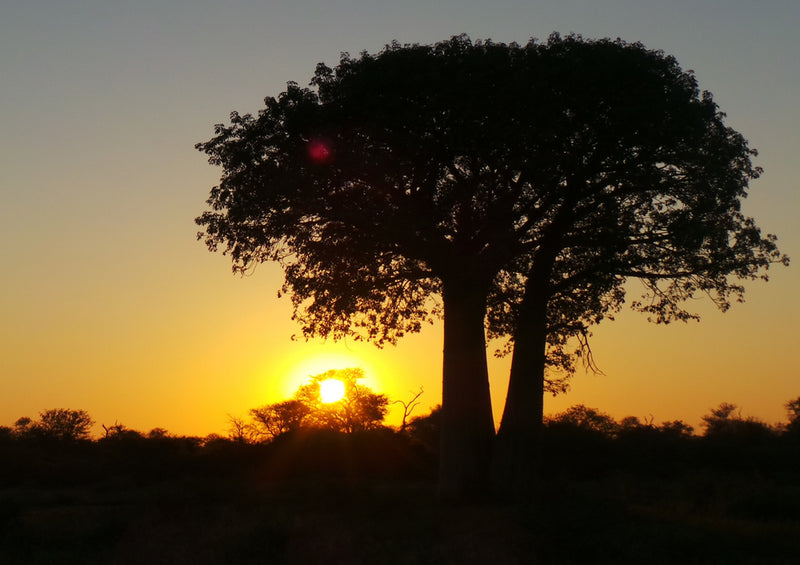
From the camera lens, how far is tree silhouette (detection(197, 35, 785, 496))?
15.1 meters

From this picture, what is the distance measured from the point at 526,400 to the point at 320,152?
5.90 meters

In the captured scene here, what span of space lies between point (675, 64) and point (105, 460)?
22974mm

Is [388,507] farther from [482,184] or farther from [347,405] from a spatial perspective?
[347,405]

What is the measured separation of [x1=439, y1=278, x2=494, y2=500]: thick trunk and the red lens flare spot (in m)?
3.23

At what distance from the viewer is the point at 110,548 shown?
42.3ft

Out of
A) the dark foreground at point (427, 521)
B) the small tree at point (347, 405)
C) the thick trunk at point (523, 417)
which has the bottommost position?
the dark foreground at point (427, 521)

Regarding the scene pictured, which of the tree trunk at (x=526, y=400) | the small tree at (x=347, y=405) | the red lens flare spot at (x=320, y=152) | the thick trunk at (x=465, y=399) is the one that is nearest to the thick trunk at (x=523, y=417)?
the tree trunk at (x=526, y=400)

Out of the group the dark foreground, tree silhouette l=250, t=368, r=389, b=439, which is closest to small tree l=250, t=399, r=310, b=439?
tree silhouette l=250, t=368, r=389, b=439

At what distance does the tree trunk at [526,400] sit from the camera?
15.4 metres

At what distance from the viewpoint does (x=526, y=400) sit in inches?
618

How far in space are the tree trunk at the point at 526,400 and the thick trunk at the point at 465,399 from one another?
34 centimetres

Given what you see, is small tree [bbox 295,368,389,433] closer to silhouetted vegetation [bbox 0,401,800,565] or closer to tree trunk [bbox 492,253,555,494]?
silhouetted vegetation [bbox 0,401,800,565]

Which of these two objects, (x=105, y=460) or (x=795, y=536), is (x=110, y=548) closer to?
(x=795, y=536)

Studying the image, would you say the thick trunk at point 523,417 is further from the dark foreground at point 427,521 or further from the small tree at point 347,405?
the small tree at point 347,405
